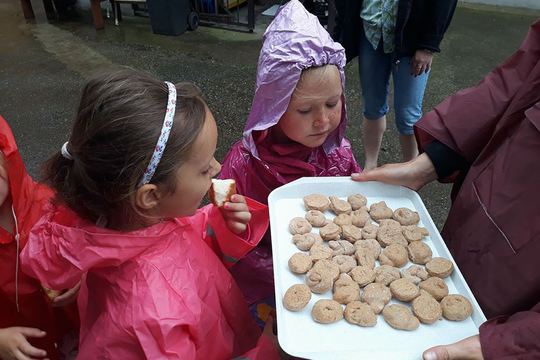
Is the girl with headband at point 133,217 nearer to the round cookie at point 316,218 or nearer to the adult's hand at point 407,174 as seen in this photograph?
the round cookie at point 316,218

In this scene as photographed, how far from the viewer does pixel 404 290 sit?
125 cm

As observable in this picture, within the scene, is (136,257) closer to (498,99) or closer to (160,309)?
(160,309)

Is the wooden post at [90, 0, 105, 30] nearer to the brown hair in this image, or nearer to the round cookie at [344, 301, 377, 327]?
the brown hair

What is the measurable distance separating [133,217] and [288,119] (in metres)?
0.73

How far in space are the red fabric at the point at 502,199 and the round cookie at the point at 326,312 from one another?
1.11 feet

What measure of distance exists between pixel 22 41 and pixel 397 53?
4.75 m

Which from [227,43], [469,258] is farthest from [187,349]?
[227,43]

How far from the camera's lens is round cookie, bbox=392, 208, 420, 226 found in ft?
4.87

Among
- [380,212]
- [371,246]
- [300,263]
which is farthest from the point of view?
[380,212]

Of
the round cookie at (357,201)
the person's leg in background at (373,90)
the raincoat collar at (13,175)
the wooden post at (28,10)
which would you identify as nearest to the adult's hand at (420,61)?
the person's leg in background at (373,90)

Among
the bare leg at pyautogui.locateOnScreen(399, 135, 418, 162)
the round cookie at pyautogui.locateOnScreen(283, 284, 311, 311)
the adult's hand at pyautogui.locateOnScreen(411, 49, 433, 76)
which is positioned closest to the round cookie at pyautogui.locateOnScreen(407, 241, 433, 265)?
the round cookie at pyautogui.locateOnScreen(283, 284, 311, 311)

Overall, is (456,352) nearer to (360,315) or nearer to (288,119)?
(360,315)

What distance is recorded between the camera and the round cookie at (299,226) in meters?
1.42

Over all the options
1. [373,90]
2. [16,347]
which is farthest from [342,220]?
[373,90]
